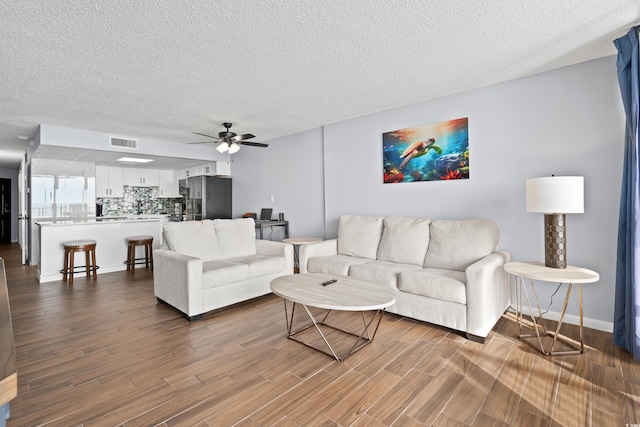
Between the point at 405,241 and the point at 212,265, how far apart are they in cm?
219

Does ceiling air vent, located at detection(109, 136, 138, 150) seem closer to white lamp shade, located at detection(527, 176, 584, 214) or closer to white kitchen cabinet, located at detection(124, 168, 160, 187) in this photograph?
white kitchen cabinet, located at detection(124, 168, 160, 187)

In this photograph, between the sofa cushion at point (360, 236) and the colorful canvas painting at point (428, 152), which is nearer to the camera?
the colorful canvas painting at point (428, 152)

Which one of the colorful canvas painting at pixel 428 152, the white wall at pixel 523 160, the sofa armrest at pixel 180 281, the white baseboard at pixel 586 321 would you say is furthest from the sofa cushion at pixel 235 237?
the white baseboard at pixel 586 321

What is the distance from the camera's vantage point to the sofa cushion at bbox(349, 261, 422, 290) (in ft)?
10.1

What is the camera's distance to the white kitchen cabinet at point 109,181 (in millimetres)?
7285

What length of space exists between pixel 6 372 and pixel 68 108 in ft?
14.8

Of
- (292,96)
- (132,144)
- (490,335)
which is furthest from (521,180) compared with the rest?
(132,144)

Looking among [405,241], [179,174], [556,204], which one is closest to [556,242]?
[556,204]

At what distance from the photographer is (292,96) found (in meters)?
3.67

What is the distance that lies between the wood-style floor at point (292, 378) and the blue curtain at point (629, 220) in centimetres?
21

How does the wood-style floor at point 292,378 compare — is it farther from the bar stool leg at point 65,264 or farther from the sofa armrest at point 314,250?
the bar stool leg at point 65,264

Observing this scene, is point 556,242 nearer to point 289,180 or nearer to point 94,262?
point 289,180

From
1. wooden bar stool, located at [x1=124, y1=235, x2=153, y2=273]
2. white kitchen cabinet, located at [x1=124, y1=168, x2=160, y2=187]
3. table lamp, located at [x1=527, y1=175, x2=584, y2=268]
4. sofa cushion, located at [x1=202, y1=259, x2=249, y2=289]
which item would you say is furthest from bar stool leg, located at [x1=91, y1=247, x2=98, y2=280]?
table lamp, located at [x1=527, y1=175, x2=584, y2=268]

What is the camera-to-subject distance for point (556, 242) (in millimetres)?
2555
